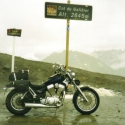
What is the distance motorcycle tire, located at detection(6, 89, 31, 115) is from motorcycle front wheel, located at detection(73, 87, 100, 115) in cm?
151

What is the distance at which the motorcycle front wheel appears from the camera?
7688 mm

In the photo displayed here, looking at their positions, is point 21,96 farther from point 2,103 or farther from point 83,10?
point 83,10

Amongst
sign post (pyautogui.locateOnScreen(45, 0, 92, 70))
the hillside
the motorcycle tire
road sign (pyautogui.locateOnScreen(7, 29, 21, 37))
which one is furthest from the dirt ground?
the hillside

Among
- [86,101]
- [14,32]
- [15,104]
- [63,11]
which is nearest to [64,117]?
[86,101]

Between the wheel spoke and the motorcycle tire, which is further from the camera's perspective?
the wheel spoke

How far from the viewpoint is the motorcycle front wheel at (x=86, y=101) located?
7.69 m

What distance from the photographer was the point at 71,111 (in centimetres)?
805

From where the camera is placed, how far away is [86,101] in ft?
25.3

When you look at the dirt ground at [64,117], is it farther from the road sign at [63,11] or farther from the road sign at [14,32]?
the road sign at [14,32]

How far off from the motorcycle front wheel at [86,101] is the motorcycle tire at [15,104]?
1515mm

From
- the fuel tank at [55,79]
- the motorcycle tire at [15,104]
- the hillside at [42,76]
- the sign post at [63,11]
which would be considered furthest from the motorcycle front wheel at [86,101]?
Result: the hillside at [42,76]

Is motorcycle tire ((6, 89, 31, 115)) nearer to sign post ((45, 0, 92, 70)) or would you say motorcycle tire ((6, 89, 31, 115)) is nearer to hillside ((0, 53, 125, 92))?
sign post ((45, 0, 92, 70))

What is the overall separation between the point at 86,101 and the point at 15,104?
206cm

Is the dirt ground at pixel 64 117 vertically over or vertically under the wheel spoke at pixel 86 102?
under
